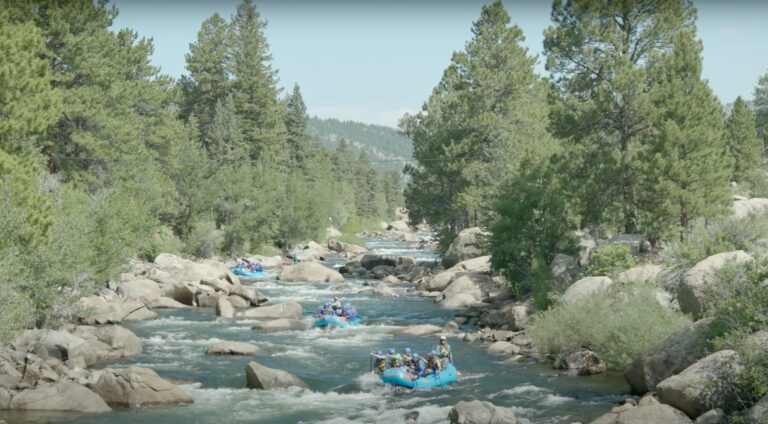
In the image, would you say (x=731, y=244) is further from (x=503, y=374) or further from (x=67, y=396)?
(x=67, y=396)

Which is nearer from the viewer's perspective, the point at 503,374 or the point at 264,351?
the point at 503,374

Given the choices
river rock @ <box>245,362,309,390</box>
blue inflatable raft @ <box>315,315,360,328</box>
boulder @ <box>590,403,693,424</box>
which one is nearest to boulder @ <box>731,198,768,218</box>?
blue inflatable raft @ <box>315,315,360,328</box>

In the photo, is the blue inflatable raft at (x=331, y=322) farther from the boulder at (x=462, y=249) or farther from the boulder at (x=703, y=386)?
the boulder at (x=703, y=386)

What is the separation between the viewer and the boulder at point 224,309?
114ft

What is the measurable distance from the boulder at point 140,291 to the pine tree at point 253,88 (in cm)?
3605

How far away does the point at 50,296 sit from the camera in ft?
83.5

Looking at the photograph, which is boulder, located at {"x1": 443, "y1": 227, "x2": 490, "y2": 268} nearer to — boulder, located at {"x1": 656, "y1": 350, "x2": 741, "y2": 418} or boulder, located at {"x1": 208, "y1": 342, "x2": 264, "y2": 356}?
boulder, located at {"x1": 208, "y1": 342, "x2": 264, "y2": 356}

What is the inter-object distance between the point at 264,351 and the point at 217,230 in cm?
3226

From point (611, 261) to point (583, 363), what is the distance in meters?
6.89

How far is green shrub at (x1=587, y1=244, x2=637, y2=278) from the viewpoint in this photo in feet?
93.2

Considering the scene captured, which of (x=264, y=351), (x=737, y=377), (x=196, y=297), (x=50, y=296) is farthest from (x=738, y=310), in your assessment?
(x=196, y=297)

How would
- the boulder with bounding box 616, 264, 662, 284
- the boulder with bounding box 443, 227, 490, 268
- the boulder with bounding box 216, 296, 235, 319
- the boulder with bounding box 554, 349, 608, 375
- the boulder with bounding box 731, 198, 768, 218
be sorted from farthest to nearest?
the boulder with bounding box 443, 227, 490, 268 < the boulder with bounding box 216, 296, 235, 319 < the boulder with bounding box 731, 198, 768, 218 < the boulder with bounding box 616, 264, 662, 284 < the boulder with bounding box 554, 349, 608, 375

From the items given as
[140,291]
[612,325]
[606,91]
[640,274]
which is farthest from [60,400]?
[606,91]

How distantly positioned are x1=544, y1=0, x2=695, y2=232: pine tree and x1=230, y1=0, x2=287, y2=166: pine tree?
43.7 m
